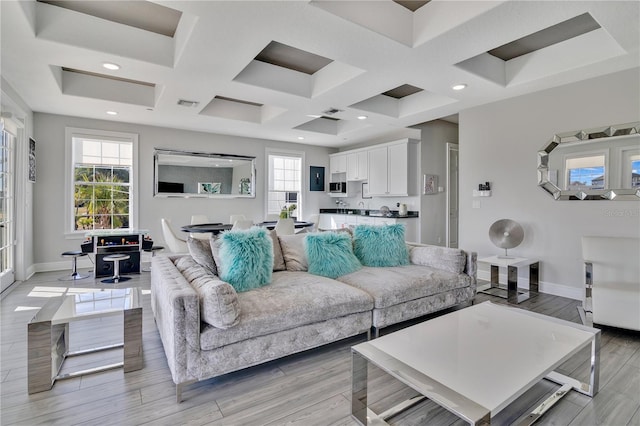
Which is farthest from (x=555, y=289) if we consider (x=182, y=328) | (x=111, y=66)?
(x=111, y=66)

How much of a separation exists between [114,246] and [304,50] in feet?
13.1

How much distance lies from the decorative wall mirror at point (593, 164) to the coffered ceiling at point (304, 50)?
2.16ft

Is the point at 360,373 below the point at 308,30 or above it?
below

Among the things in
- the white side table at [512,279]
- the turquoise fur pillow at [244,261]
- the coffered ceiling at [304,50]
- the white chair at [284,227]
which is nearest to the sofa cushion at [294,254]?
the turquoise fur pillow at [244,261]

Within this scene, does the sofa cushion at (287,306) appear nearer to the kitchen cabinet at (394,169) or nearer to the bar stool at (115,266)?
the bar stool at (115,266)

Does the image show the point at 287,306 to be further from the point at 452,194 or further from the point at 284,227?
the point at 452,194

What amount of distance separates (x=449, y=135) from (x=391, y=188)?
1.68 meters

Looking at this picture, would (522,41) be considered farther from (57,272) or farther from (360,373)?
(57,272)

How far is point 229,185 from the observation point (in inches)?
261

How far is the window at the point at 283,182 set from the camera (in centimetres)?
720

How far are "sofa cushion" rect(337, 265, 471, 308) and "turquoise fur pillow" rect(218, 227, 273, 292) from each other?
0.75 meters

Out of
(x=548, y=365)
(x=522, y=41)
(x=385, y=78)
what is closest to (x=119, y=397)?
(x=548, y=365)

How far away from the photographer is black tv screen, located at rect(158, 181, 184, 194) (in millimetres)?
5938

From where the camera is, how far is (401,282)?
2.78 metres
